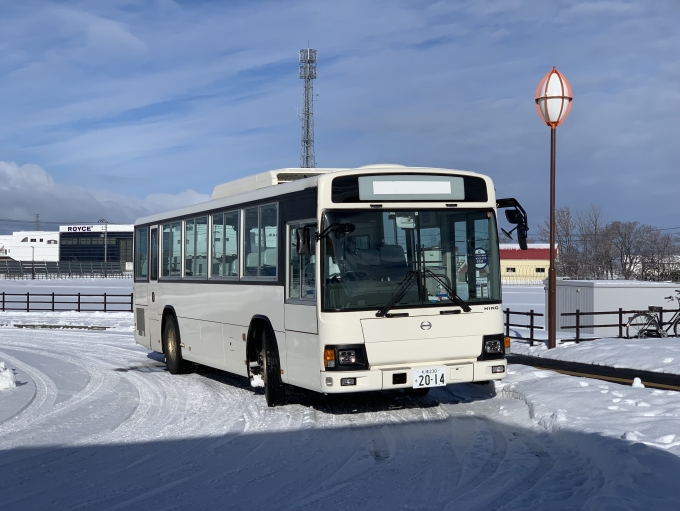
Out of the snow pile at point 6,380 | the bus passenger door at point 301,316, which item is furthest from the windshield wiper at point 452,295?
the snow pile at point 6,380

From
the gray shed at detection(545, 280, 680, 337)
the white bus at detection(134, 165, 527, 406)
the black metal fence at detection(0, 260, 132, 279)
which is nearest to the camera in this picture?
the white bus at detection(134, 165, 527, 406)

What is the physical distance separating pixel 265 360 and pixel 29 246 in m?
158

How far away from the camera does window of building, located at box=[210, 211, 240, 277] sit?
12945mm

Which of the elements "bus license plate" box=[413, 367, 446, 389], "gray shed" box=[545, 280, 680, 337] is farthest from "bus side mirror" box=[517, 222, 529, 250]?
"gray shed" box=[545, 280, 680, 337]

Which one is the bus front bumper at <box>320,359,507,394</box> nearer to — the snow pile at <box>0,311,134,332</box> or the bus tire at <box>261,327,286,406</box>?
the bus tire at <box>261,327,286,406</box>

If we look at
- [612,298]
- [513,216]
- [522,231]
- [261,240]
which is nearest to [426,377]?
[522,231]

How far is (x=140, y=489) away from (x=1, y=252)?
160434 millimetres

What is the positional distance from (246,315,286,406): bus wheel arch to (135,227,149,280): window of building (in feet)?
20.5

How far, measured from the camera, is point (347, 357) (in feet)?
32.4

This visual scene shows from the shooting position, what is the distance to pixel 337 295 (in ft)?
32.8

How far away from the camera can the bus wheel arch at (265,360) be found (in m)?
11.4

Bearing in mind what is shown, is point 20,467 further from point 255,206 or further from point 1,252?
point 1,252

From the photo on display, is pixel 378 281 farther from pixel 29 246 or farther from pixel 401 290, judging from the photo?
pixel 29 246

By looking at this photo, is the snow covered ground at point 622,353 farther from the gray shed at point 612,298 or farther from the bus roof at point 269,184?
the bus roof at point 269,184
